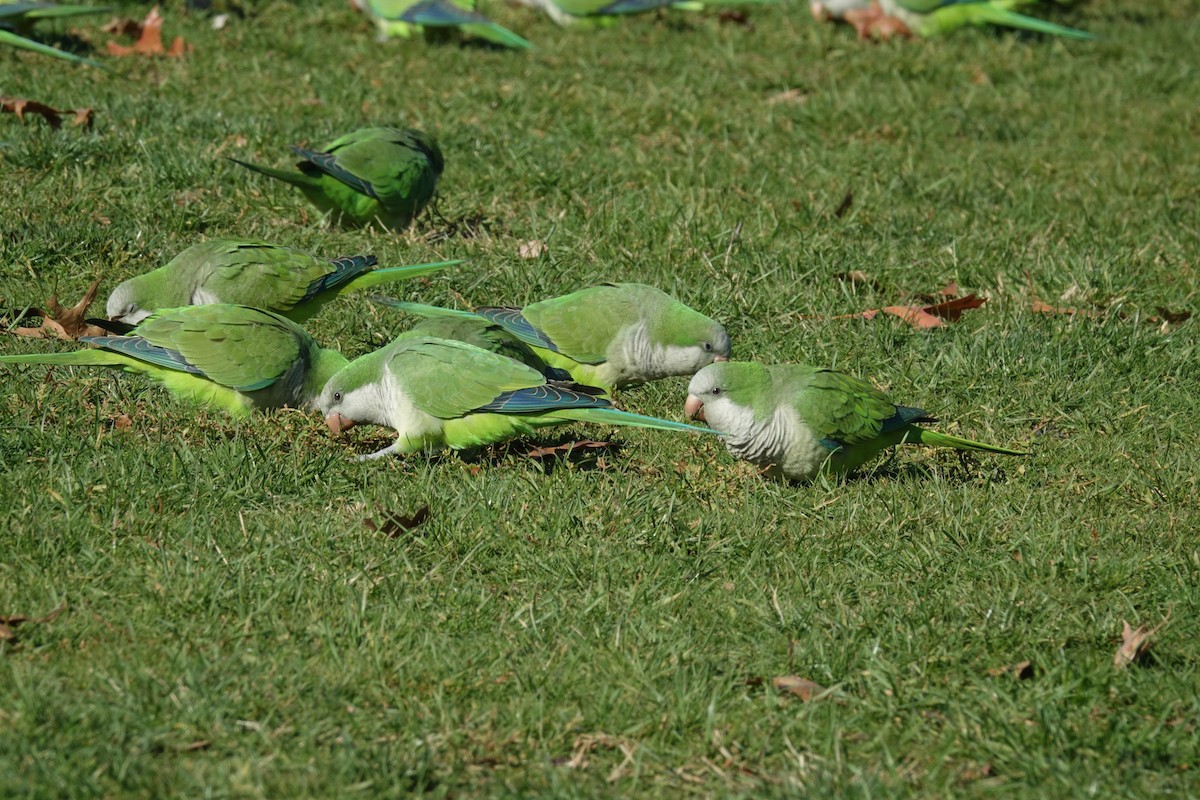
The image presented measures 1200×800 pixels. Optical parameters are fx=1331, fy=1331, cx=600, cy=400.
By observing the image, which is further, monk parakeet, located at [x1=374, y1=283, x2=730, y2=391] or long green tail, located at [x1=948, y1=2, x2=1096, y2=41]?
long green tail, located at [x1=948, y1=2, x2=1096, y2=41]

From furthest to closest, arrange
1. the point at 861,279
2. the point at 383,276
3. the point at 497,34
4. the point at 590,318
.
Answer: the point at 497,34 → the point at 861,279 → the point at 383,276 → the point at 590,318

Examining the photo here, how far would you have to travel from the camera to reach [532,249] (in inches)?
249

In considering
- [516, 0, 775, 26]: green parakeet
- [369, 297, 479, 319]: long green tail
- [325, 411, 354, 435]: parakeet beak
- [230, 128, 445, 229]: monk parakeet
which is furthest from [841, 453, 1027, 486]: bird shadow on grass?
[516, 0, 775, 26]: green parakeet

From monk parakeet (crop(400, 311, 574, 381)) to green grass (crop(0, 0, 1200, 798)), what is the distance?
1.59ft

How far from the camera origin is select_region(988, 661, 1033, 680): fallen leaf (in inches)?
145

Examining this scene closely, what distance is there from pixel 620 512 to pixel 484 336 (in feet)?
3.38

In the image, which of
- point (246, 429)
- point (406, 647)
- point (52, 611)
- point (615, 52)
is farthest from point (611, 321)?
point (615, 52)

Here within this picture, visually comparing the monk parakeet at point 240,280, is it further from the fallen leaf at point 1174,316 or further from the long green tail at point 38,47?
the fallen leaf at point 1174,316

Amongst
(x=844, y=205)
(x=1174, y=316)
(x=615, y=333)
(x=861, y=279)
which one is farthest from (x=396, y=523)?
(x=1174, y=316)

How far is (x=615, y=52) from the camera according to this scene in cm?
925

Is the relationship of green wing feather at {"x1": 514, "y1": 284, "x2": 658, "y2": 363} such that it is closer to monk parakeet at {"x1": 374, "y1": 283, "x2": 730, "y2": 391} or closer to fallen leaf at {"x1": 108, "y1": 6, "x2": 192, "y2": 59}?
monk parakeet at {"x1": 374, "y1": 283, "x2": 730, "y2": 391}

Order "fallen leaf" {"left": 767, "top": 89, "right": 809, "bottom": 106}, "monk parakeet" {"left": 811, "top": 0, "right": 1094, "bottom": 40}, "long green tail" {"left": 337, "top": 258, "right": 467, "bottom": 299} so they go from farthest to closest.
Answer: "monk parakeet" {"left": 811, "top": 0, "right": 1094, "bottom": 40}, "fallen leaf" {"left": 767, "top": 89, "right": 809, "bottom": 106}, "long green tail" {"left": 337, "top": 258, "right": 467, "bottom": 299}

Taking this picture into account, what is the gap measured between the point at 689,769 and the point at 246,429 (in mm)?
2194

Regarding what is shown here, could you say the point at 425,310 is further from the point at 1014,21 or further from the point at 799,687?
the point at 1014,21
